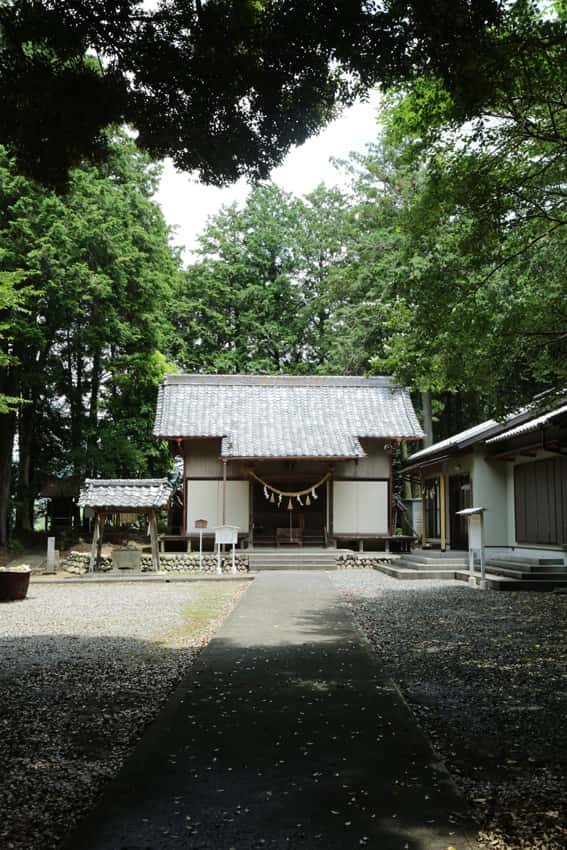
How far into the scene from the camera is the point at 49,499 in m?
28.5

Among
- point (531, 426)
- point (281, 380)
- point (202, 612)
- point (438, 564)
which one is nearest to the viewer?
point (202, 612)

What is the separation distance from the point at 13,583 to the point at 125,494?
5.66 meters

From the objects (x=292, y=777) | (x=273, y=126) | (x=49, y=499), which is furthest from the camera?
(x=49, y=499)

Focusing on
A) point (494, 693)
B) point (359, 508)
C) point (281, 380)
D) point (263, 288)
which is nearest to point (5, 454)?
point (281, 380)

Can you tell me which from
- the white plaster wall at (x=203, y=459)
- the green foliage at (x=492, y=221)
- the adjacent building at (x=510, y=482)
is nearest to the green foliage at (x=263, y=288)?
the white plaster wall at (x=203, y=459)

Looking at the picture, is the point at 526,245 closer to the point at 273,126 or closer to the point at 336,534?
the point at 273,126

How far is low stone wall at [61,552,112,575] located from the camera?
1812 centimetres

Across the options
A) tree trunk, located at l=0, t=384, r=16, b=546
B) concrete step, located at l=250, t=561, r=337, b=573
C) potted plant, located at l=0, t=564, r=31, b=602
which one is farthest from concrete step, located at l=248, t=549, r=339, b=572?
tree trunk, located at l=0, t=384, r=16, b=546

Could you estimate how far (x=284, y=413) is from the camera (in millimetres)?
21984

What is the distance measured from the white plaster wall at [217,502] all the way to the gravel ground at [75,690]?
29.4 ft

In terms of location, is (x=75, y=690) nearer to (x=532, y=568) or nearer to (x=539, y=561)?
(x=532, y=568)

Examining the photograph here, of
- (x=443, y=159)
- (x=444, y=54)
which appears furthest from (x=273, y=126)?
(x=443, y=159)

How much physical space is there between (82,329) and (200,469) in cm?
647

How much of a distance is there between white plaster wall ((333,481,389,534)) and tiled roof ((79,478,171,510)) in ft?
18.1
